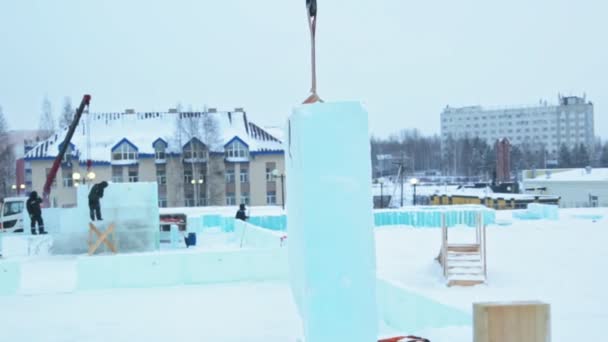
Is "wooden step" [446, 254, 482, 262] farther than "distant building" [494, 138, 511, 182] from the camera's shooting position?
No

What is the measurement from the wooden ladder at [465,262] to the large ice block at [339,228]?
34.2 ft

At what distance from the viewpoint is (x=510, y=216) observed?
33.1 m

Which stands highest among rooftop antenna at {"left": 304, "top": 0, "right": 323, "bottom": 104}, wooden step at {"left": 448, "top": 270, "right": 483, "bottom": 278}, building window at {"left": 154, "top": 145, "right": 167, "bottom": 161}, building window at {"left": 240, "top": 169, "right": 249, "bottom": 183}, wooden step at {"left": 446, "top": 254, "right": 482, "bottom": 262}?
building window at {"left": 154, "top": 145, "right": 167, "bottom": 161}

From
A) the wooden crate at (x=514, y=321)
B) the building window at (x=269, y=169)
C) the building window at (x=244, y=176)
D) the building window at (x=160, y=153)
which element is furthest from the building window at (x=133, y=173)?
the wooden crate at (x=514, y=321)

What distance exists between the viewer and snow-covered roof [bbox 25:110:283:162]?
2012 inches

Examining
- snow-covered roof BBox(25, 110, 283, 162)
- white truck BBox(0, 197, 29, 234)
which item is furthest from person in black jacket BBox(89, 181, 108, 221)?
snow-covered roof BBox(25, 110, 283, 162)

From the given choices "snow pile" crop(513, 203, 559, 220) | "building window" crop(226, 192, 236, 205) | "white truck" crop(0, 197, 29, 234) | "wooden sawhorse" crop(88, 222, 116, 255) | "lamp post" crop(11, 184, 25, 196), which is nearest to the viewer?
"wooden sawhorse" crop(88, 222, 116, 255)

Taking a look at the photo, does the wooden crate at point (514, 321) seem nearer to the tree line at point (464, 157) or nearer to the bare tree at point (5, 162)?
the bare tree at point (5, 162)

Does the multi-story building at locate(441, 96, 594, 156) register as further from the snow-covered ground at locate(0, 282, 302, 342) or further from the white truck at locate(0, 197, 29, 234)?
the snow-covered ground at locate(0, 282, 302, 342)

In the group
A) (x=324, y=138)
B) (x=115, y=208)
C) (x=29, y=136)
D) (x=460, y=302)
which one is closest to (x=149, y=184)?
(x=115, y=208)

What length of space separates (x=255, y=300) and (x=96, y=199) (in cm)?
907

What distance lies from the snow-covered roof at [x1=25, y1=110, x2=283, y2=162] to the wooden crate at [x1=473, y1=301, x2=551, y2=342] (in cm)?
4655

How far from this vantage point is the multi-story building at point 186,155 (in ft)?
166

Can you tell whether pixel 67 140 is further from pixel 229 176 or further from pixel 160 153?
pixel 229 176
